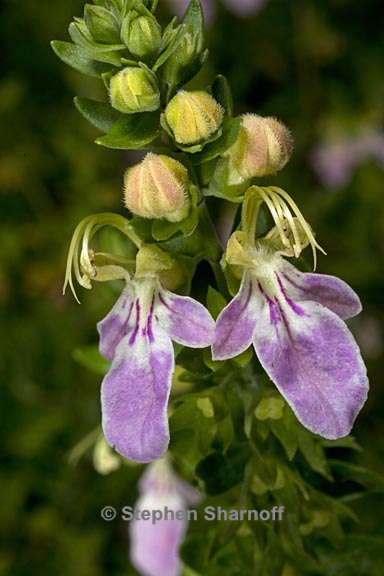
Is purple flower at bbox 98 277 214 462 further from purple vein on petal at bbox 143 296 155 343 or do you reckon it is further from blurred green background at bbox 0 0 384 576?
blurred green background at bbox 0 0 384 576

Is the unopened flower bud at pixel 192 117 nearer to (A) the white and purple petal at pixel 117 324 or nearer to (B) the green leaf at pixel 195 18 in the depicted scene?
(B) the green leaf at pixel 195 18

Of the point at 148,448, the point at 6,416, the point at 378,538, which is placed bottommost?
the point at 6,416

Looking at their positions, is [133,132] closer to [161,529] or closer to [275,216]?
[275,216]

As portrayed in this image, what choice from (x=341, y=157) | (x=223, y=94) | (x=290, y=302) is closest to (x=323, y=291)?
(x=290, y=302)

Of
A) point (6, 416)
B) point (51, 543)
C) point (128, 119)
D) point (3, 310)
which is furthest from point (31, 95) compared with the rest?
point (128, 119)

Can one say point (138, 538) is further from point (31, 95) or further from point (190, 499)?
point (31, 95)

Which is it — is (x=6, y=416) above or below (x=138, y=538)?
below

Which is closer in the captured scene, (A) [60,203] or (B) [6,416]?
(B) [6,416]
